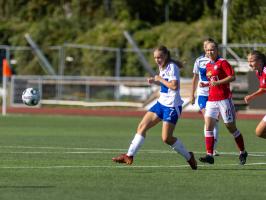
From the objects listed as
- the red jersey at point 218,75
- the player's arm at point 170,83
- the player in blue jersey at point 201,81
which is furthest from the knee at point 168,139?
the player in blue jersey at point 201,81

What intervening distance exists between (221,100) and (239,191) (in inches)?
200

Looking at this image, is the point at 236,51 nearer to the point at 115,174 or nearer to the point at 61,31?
the point at 61,31

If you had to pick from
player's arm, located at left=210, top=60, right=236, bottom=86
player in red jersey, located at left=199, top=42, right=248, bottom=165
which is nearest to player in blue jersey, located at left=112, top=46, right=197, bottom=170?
player's arm, located at left=210, top=60, right=236, bottom=86

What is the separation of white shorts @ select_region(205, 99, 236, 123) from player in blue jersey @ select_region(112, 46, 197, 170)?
1638 millimetres

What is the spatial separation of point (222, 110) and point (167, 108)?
1938mm

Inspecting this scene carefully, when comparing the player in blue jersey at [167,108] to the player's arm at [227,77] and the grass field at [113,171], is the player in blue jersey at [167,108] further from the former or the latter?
the player's arm at [227,77]

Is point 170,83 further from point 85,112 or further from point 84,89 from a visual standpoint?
point 84,89

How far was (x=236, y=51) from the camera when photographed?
45938 mm

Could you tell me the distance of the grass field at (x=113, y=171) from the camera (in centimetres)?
1337

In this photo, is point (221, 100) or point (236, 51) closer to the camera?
point (221, 100)

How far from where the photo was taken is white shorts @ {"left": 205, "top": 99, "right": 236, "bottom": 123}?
60.8ft

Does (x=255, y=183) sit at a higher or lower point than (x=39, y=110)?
higher

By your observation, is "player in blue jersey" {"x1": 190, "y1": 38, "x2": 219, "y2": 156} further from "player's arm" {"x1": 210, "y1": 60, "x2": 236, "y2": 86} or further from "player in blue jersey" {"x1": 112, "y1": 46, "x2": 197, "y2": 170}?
"player in blue jersey" {"x1": 112, "y1": 46, "x2": 197, "y2": 170}

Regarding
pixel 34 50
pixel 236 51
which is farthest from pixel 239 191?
pixel 34 50
